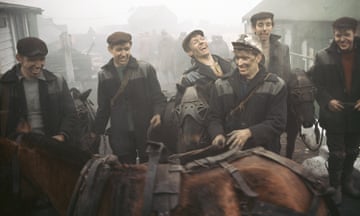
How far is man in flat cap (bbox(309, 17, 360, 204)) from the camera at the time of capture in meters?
4.29

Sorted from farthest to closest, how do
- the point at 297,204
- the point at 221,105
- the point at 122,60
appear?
the point at 122,60 < the point at 221,105 < the point at 297,204

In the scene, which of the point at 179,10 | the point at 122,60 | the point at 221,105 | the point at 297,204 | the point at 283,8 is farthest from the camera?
the point at 179,10

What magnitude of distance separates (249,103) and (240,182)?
4.57 feet

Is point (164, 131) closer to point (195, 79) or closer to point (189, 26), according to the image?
point (195, 79)

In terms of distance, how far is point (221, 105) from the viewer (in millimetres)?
3756

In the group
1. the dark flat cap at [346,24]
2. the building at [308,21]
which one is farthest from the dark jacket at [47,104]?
the building at [308,21]

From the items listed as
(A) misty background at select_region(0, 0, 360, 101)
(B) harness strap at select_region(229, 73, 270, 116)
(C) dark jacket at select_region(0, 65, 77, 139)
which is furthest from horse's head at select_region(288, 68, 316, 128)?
(C) dark jacket at select_region(0, 65, 77, 139)

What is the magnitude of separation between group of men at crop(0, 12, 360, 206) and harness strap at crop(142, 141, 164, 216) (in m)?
1.00

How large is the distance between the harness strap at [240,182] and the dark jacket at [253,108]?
1.00m

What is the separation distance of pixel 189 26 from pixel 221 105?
148 ft

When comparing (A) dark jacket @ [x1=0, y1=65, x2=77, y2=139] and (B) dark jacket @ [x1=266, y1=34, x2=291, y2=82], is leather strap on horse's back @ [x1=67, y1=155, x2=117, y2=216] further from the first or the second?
(B) dark jacket @ [x1=266, y1=34, x2=291, y2=82]

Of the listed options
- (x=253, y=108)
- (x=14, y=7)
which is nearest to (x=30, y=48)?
(x=253, y=108)

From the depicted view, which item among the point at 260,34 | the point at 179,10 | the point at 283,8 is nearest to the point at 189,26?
the point at 179,10

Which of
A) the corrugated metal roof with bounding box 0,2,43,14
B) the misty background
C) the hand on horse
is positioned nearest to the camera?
the hand on horse
